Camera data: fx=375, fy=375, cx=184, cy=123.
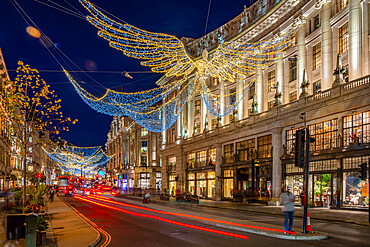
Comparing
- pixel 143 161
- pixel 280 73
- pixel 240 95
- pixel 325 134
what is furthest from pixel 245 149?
pixel 143 161

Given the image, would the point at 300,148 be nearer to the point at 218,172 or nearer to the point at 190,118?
the point at 218,172

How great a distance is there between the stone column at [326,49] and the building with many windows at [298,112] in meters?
0.08

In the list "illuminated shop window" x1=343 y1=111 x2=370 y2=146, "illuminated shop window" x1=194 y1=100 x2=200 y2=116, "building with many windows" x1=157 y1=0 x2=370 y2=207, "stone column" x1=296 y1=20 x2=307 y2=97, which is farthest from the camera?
"illuminated shop window" x1=194 y1=100 x2=200 y2=116

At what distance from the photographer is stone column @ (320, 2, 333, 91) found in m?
32.8

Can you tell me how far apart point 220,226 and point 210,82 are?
4158cm

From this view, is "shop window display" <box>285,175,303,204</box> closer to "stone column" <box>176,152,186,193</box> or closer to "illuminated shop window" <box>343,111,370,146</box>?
"illuminated shop window" <box>343,111,370,146</box>

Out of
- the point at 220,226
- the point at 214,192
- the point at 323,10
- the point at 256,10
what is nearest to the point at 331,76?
the point at 323,10

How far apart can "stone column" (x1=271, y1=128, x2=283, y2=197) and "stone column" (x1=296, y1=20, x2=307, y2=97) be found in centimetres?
472

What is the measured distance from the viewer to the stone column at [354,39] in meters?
29.2

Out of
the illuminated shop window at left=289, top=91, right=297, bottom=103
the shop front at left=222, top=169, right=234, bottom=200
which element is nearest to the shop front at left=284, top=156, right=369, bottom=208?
the illuminated shop window at left=289, top=91, right=297, bottom=103

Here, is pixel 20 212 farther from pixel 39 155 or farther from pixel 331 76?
pixel 39 155

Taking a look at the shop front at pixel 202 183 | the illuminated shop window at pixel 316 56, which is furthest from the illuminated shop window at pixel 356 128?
the shop front at pixel 202 183

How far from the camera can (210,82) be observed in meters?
58.6

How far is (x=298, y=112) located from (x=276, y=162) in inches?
249
